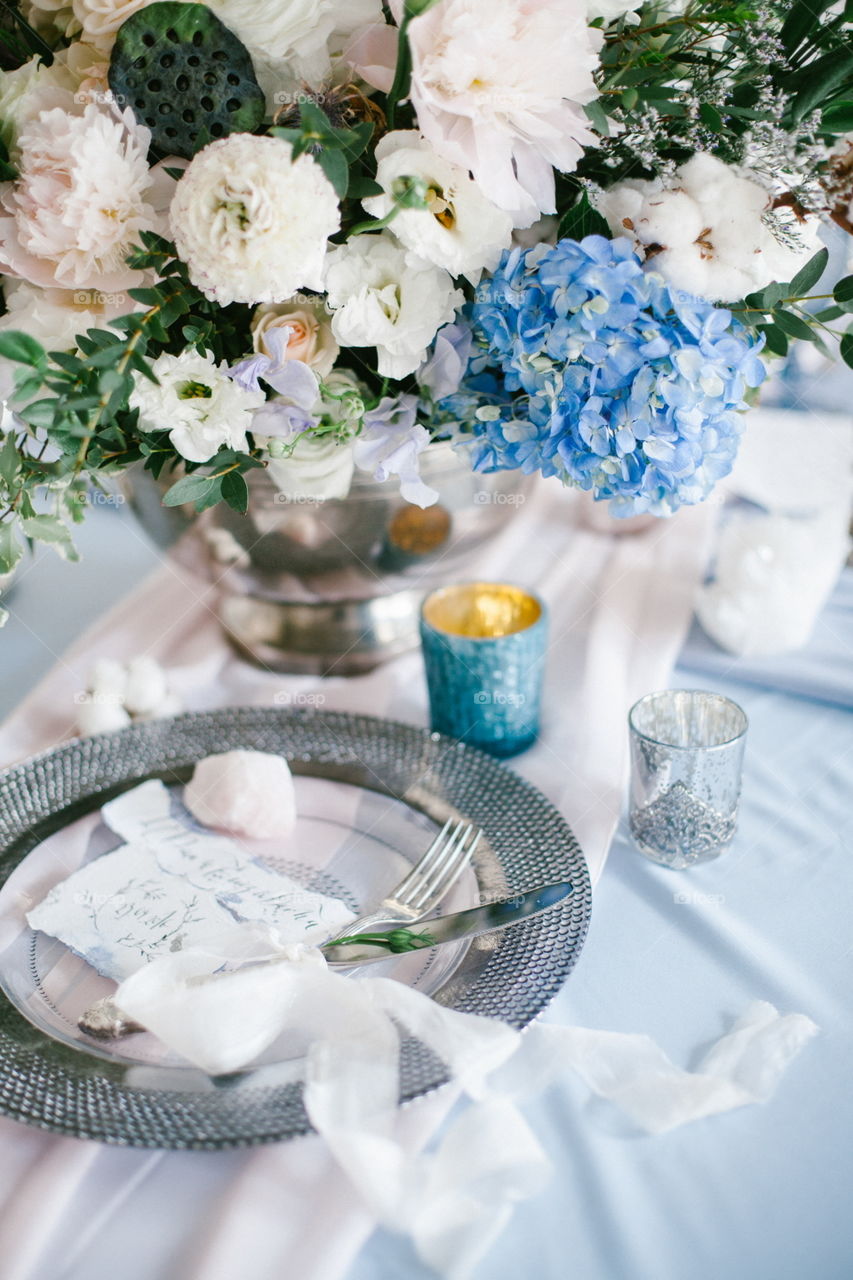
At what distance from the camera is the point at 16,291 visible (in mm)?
657

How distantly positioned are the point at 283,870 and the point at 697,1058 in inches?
11.5

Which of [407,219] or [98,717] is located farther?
[98,717]

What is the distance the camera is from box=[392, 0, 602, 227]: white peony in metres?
0.52

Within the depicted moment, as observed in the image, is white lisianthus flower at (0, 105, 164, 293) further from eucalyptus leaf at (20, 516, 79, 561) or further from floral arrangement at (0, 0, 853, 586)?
eucalyptus leaf at (20, 516, 79, 561)

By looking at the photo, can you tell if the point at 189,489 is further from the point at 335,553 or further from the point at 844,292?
the point at 844,292

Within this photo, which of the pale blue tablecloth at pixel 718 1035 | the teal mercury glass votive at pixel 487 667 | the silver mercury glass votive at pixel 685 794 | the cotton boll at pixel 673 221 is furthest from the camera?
the teal mercury glass votive at pixel 487 667

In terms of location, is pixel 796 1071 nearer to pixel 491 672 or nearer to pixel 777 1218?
pixel 777 1218

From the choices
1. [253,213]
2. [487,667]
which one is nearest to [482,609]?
[487,667]

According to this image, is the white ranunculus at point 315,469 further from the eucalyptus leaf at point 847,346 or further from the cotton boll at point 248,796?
the eucalyptus leaf at point 847,346

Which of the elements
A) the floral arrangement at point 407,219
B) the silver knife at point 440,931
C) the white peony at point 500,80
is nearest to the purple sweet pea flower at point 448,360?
the floral arrangement at point 407,219

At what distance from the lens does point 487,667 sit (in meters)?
0.81

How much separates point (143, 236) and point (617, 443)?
0.30m

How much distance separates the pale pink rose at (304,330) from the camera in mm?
646

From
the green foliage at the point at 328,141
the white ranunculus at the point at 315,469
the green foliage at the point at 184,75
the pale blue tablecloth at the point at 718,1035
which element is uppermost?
the green foliage at the point at 184,75
